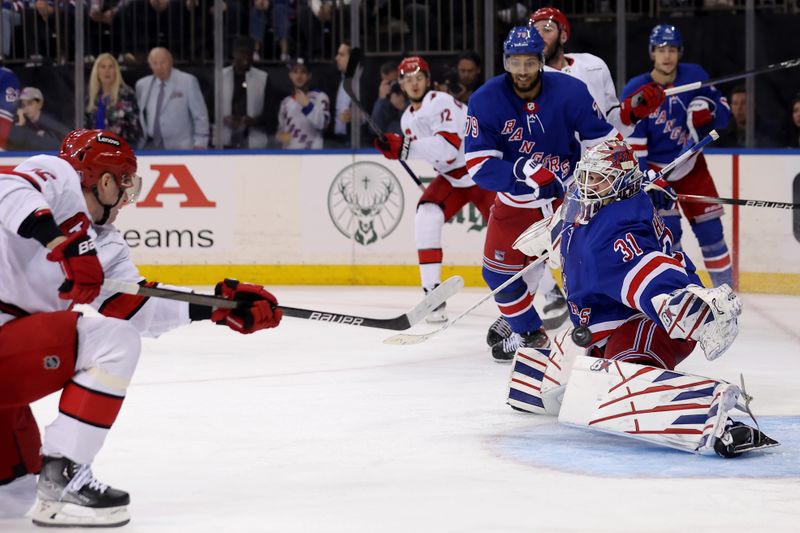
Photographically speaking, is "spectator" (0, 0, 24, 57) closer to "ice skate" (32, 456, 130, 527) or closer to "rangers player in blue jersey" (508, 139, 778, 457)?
"rangers player in blue jersey" (508, 139, 778, 457)

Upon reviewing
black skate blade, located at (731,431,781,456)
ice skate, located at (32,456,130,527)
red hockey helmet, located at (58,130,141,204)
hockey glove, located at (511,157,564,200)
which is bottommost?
black skate blade, located at (731,431,781,456)

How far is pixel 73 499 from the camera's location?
8.59 feet

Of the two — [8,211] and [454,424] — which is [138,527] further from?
[454,424]

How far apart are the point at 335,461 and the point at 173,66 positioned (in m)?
4.94

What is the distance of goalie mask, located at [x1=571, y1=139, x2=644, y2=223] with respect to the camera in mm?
3617

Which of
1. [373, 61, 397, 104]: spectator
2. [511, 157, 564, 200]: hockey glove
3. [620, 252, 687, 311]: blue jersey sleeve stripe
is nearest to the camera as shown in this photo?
[620, 252, 687, 311]: blue jersey sleeve stripe

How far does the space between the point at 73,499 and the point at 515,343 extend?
2.59m

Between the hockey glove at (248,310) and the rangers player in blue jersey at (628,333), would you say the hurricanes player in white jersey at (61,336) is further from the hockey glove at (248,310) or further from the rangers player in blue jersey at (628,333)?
the rangers player in blue jersey at (628,333)

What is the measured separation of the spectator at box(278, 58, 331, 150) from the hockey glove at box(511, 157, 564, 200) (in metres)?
3.21

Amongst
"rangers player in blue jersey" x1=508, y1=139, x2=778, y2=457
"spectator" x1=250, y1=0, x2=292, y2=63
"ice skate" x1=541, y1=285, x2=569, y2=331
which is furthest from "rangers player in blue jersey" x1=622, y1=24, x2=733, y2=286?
"rangers player in blue jersey" x1=508, y1=139, x2=778, y2=457

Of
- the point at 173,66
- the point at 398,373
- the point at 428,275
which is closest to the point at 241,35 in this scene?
the point at 173,66

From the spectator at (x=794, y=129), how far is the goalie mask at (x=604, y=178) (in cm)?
385

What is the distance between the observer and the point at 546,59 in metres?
5.54

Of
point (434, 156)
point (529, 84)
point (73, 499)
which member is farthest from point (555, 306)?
point (73, 499)
